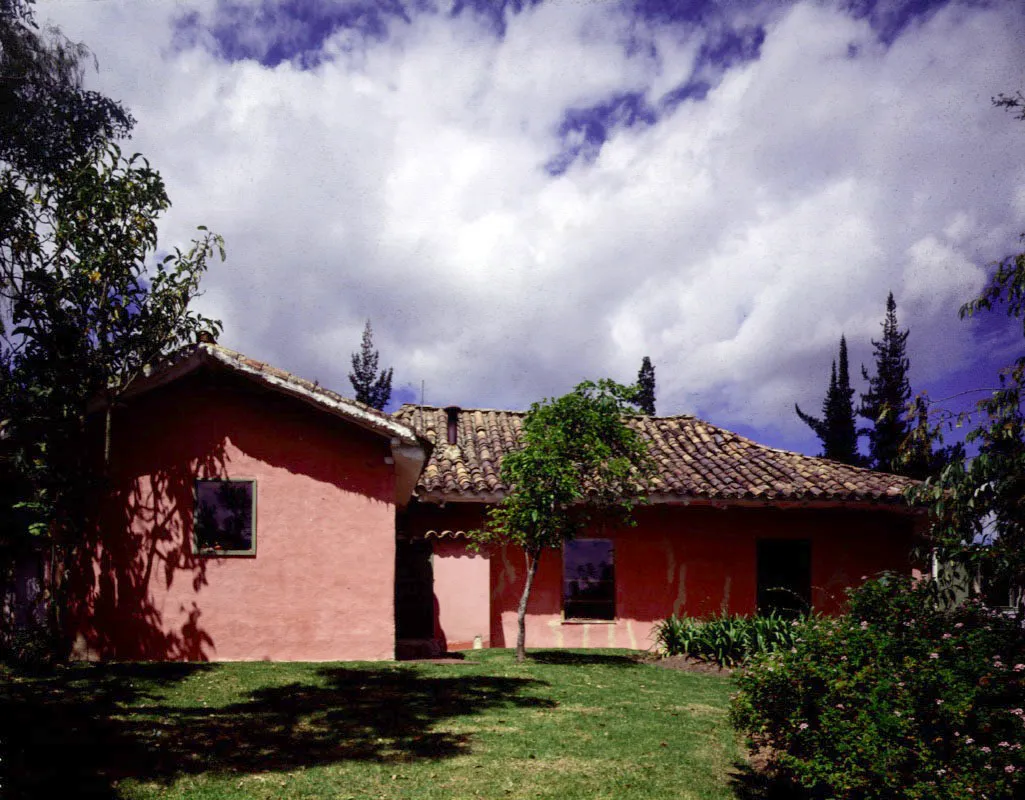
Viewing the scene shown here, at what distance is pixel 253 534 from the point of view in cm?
1138

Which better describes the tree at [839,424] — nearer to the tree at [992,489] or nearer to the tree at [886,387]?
the tree at [886,387]

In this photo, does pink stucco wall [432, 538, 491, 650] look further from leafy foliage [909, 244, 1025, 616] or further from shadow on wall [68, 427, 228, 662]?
leafy foliage [909, 244, 1025, 616]

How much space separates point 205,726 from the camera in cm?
734

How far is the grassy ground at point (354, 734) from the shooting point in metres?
5.88

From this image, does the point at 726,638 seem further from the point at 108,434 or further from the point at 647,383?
the point at 647,383

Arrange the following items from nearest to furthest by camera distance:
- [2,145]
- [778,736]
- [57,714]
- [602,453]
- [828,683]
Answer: [828,683], [778,736], [57,714], [602,453], [2,145]

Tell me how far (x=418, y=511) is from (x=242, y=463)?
4300 mm

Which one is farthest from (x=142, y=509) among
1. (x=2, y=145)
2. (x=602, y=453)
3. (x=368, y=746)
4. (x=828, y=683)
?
(x=828, y=683)

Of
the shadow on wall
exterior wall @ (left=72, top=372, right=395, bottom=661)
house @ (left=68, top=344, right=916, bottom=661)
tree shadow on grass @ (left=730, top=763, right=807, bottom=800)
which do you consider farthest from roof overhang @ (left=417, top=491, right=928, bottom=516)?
tree shadow on grass @ (left=730, top=763, right=807, bottom=800)

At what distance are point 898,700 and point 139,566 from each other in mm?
10401

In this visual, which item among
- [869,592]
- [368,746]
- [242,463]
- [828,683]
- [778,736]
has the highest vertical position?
[242,463]

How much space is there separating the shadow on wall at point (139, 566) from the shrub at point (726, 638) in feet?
25.7

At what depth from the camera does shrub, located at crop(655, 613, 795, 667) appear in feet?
39.2

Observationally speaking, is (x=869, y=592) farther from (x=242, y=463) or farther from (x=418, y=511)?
(x=418, y=511)
